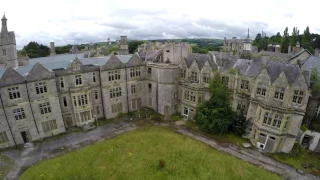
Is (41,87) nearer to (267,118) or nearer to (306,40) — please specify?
(267,118)

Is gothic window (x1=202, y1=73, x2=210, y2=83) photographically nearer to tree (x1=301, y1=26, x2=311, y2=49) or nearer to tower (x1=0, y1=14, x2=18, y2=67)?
tower (x1=0, y1=14, x2=18, y2=67)

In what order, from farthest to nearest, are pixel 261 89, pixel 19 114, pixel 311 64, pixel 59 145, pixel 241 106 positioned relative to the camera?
1. pixel 311 64
2. pixel 241 106
3. pixel 59 145
4. pixel 19 114
5. pixel 261 89

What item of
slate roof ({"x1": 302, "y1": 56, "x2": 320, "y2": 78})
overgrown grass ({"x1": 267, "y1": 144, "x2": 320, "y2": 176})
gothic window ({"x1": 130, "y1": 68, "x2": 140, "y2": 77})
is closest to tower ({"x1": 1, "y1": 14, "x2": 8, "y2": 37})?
gothic window ({"x1": 130, "y1": 68, "x2": 140, "y2": 77})

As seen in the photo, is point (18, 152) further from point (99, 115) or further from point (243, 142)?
point (243, 142)

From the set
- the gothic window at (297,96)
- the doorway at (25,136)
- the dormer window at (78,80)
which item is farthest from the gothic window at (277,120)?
the doorway at (25,136)

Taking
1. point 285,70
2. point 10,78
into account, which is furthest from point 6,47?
point 285,70

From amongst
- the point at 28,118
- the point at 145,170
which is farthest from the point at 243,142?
the point at 28,118
